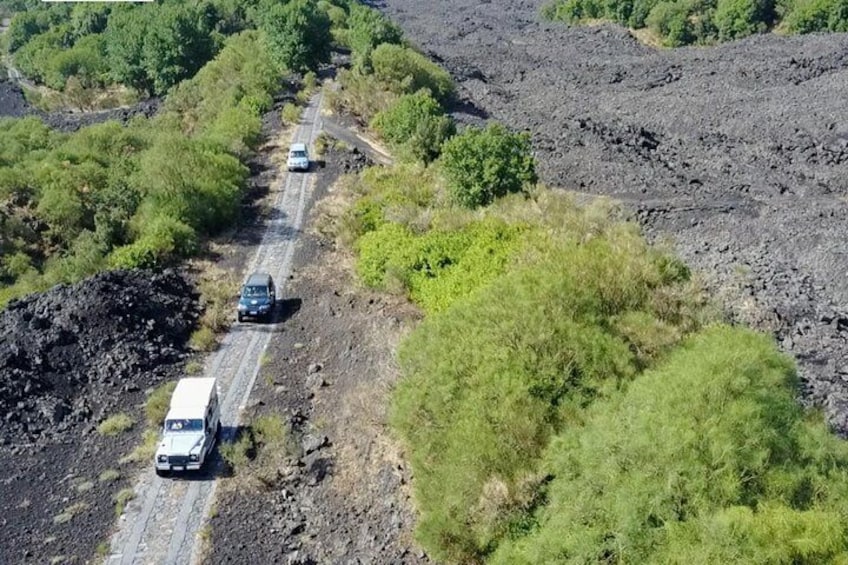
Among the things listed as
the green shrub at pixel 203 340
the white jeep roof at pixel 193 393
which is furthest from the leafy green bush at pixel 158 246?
the white jeep roof at pixel 193 393

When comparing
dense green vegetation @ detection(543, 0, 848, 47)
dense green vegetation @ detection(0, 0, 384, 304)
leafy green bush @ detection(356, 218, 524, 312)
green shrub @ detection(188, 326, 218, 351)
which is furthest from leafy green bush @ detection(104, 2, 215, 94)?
dense green vegetation @ detection(543, 0, 848, 47)

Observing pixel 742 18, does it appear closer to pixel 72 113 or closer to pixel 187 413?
pixel 72 113

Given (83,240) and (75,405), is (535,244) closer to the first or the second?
(75,405)

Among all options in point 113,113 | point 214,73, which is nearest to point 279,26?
point 214,73

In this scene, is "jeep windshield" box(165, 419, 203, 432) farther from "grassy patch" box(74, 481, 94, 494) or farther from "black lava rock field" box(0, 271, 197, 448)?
"black lava rock field" box(0, 271, 197, 448)

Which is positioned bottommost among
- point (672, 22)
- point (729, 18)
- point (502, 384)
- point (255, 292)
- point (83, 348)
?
point (672, 22)

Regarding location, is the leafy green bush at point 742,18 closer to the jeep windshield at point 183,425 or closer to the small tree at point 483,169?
the small tree at point 483,169

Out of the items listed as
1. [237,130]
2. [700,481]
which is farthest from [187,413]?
→ [237,130]
